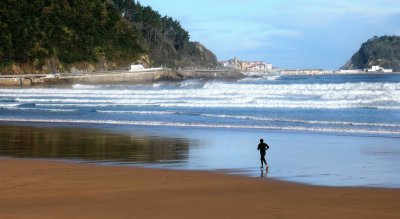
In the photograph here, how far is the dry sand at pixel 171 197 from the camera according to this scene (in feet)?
30.3

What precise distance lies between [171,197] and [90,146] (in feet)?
27.8

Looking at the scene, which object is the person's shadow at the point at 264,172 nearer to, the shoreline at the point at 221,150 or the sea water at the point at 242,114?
the shoreline at the point at 221,150

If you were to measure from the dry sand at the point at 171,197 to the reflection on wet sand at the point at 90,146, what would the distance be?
2.85 m

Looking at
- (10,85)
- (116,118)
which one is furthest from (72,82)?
(116,118)

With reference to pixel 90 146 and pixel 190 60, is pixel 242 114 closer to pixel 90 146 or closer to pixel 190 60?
pixel 90 146

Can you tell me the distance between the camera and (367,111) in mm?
33688

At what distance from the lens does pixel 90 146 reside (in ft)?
60.6

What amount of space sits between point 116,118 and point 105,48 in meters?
78.4

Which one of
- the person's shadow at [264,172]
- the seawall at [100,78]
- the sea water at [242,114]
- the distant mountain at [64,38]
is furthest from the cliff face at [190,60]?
the person's shadow at [264,172]

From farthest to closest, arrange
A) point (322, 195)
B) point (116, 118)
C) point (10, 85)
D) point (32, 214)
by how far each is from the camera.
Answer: point (10, 85)
point (116, 118)
point (322, 195)
point (32, 214)

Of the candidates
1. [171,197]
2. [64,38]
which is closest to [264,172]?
[171,197]

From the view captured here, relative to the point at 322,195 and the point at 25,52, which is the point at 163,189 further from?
the point at 25,52

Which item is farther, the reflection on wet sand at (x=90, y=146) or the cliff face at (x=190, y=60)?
the cliff face at (x=190, y=60)

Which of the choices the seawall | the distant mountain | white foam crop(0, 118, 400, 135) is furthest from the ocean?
the distant mountain
